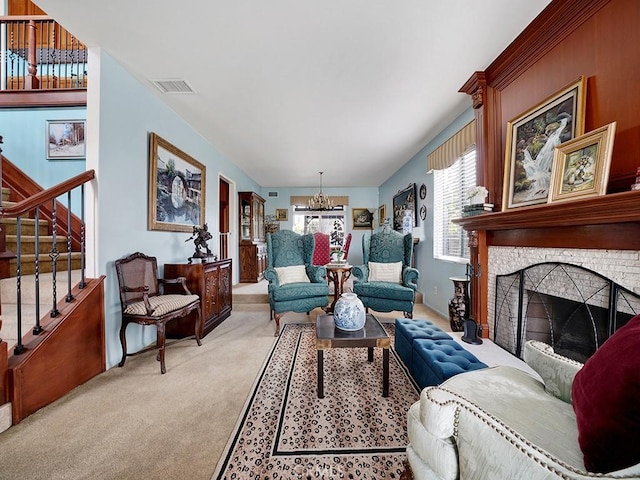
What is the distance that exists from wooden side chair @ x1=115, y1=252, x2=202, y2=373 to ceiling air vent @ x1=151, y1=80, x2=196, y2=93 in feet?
5.57

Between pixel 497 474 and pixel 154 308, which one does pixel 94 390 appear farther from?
pixel 497 474

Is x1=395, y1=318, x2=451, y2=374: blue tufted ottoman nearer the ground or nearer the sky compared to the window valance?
nearer the ground

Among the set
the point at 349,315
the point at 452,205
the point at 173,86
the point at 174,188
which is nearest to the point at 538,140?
the point at 452,205

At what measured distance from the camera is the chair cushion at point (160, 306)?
7.38 feet

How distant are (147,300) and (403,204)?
184 inches

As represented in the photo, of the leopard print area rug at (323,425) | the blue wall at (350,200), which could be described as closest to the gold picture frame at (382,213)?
the blue wall at (350,200)

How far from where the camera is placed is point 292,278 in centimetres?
366

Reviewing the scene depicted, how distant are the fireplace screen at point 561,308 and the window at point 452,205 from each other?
3.56ft

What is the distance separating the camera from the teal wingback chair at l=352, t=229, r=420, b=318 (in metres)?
3.36

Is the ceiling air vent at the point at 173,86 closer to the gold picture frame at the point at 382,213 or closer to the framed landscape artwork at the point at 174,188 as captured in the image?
the framed landscape artwork at the point at 174,188

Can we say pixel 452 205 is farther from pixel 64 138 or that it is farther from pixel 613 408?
pixel 64 138

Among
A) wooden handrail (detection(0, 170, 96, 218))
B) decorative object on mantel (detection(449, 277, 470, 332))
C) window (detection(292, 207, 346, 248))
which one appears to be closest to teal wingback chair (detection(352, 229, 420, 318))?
decorative object on mantel (detection(449, 277, 470, 332))

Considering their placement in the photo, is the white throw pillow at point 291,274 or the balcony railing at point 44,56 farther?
the white throw pillow at point 291,274

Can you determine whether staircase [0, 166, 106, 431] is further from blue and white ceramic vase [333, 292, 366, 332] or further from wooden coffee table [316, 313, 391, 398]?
blue and white ceramic vase [333, 292, 366, 332]
